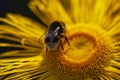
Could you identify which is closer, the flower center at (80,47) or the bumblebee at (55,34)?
the bumblebee at (55,34)

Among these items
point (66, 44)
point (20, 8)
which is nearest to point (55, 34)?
point (66, 44)

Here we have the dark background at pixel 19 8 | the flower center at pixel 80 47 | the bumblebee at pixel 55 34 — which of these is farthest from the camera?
the dark background at pixel 19 8

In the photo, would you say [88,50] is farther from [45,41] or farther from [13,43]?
[13,43]

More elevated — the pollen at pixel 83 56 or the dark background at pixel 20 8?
the dark background at pixel 20 8

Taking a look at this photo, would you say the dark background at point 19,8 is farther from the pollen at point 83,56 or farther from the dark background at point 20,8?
the pollen at point 83,56

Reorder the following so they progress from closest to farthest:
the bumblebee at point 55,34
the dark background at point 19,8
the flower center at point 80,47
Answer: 1. the bumblebee at point 55,34
2. the flower center at point 80,47
3. the dark background at point 19,8

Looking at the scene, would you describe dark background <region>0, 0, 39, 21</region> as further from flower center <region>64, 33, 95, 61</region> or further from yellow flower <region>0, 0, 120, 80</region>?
flower center <region>64, 33, 95, 61</region>

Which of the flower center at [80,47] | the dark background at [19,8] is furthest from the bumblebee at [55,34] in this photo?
the dark background at [19,8]

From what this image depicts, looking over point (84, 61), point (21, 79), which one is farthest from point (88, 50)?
point (21, 79)
